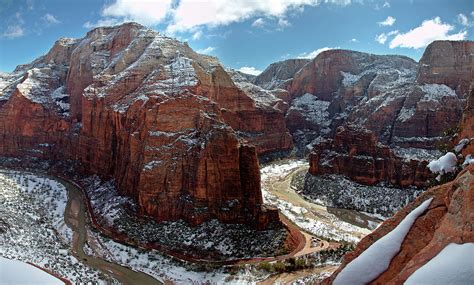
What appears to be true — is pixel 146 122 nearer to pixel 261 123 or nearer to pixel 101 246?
pixel 101 246

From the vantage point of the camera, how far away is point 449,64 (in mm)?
112812

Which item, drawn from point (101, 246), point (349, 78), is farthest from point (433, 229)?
point (349, 78)

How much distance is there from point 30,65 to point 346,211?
9833 cm

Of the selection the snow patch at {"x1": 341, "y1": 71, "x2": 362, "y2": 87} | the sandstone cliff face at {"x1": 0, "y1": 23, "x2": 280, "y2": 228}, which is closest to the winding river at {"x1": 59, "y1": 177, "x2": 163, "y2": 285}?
the sandstone cliff face at {"x1": 0, "y1": 23, "x2": 280, "y2": 228}

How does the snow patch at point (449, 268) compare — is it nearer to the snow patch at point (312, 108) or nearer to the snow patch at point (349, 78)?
the snow patch at point (312, 108)

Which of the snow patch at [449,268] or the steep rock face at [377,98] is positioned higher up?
the steep rock face at [377,98]

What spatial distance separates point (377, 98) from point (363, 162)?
181 feet

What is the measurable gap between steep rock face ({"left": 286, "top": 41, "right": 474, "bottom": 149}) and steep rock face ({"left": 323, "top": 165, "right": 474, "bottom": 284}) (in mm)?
91609

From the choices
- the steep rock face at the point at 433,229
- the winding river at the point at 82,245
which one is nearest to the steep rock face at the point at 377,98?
the winding river at the point at 82,245

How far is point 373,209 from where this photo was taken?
223 ft

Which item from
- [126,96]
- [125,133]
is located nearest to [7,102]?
[126,96]

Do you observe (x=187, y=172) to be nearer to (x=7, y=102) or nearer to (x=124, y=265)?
(x=124, y=265)

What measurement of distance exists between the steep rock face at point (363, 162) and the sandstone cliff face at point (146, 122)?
27.3 m

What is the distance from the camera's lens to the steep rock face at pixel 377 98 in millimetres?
105875
